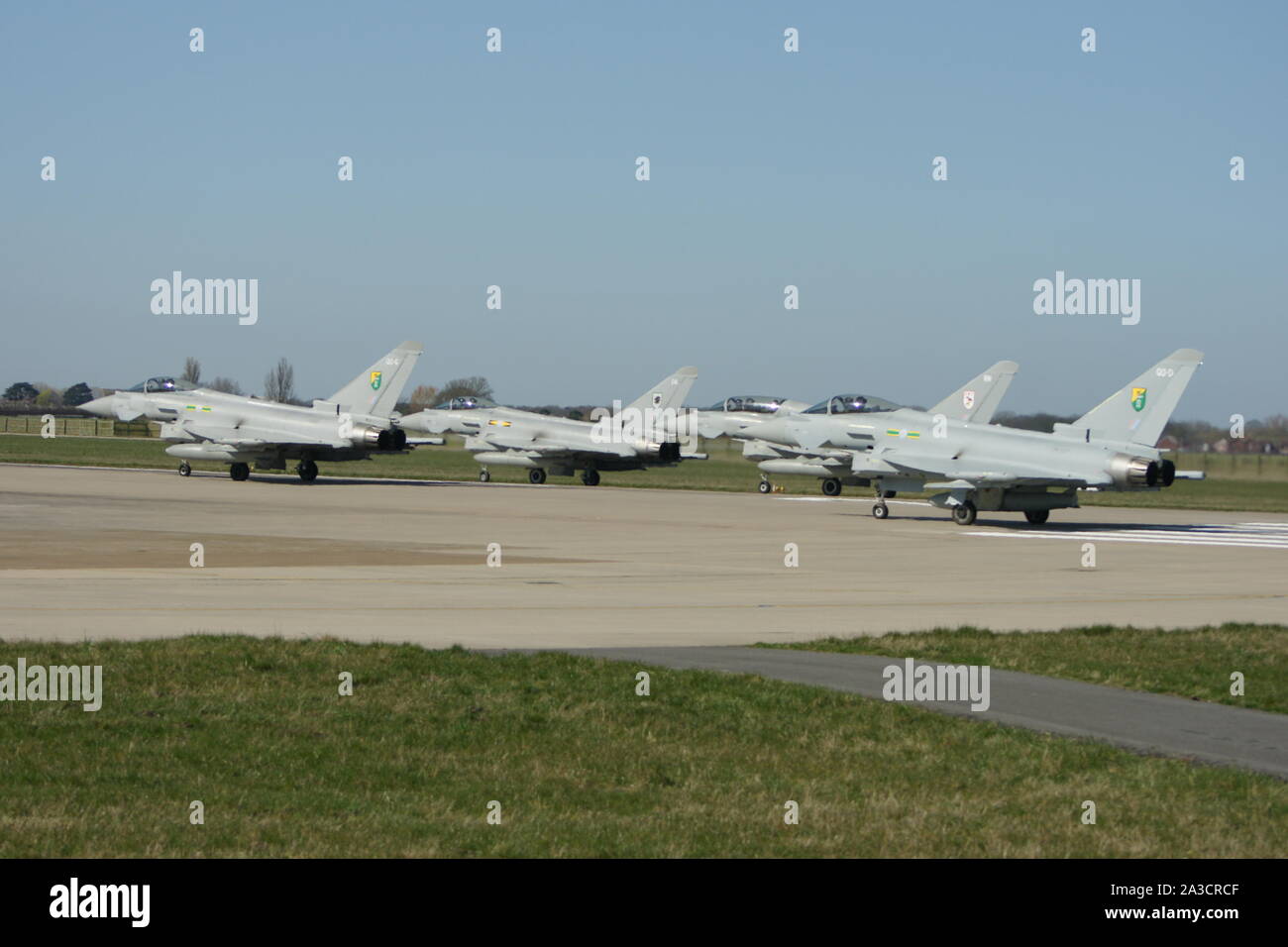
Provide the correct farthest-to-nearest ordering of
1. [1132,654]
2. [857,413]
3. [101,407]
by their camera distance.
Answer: [101,407] < [857,413] < [1132,654]

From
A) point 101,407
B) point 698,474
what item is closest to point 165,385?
point 101,407

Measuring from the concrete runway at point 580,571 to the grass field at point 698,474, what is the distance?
13482mm

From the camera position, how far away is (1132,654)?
15.0 meters

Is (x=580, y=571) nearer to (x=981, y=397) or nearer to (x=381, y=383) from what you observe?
(x=981, y=397)

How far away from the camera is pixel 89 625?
51.1 ft

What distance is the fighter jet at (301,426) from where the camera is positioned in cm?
5191

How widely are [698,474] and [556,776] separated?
66298 mm

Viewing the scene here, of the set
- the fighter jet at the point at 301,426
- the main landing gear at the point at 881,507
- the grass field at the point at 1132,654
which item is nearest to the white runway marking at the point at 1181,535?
the main landing gear at the point at 881,507

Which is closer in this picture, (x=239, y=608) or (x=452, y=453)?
(x=239, y=608)

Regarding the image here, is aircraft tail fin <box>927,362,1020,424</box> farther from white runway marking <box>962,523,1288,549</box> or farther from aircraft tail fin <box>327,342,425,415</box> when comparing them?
aircraft tail fin <box>327,342,425,415</box>

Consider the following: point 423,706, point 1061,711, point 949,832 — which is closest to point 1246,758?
point 1061,711

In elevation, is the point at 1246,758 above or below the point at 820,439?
below
